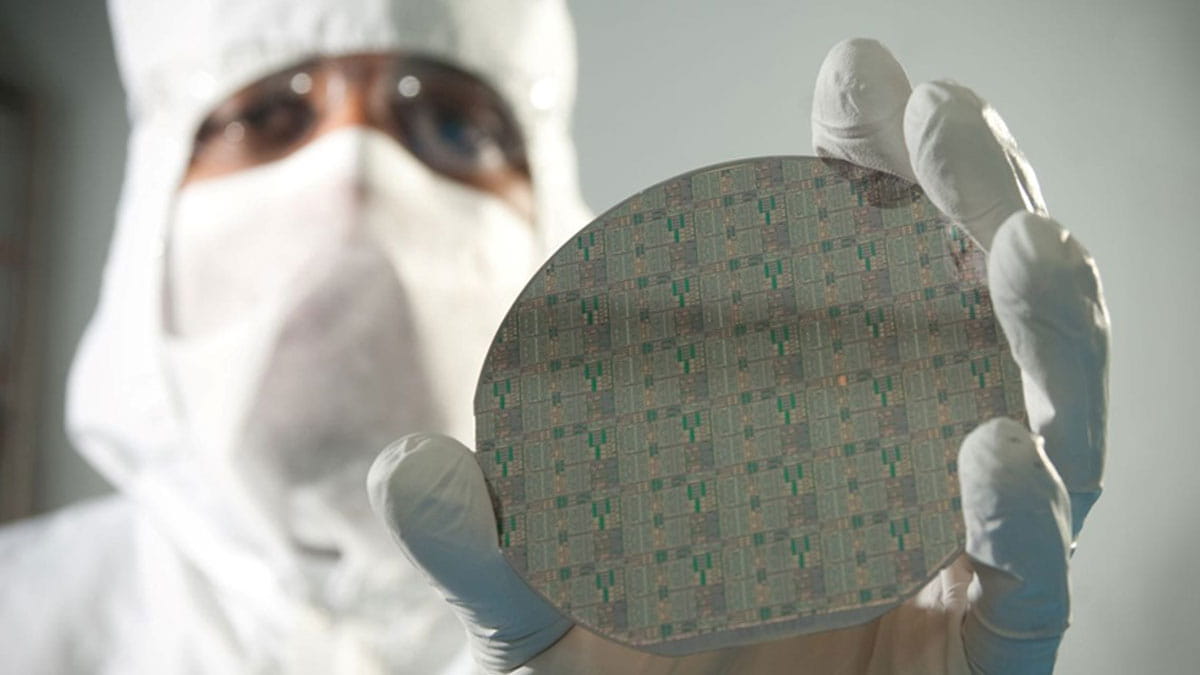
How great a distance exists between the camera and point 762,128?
1.33 metres

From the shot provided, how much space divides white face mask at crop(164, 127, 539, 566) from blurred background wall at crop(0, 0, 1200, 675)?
207 mm

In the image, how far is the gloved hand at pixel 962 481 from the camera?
0.70m

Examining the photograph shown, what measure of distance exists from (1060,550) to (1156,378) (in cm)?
55

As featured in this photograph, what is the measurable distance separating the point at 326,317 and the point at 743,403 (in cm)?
83

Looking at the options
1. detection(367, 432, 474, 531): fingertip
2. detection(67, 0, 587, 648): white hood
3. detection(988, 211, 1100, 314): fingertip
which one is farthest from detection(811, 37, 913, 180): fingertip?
detection(67, 0, 587, 648): white hood

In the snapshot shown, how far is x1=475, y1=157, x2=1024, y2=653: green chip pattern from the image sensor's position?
2.25 ft

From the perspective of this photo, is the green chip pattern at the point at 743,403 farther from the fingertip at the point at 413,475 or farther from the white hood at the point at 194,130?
the white hood at the point at 194,130

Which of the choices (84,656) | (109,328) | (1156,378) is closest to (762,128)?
(1156,378)

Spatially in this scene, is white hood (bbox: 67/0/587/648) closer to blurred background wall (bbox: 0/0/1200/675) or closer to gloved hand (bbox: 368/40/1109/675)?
blurred background wall (bbox: 0/0/1200/675)

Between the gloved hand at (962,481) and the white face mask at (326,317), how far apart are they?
617 millimetres

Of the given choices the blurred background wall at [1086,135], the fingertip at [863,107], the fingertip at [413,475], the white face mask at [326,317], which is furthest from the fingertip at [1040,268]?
the white face mask at [326,317]

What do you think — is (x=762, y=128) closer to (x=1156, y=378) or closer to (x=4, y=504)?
(x=1156, y=378)

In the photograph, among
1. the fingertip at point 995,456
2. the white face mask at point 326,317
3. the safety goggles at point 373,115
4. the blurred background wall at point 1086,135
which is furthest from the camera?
the safety goggles at point 373,115

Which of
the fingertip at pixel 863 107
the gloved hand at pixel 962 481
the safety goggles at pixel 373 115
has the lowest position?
the gloved hand at pixel 962 481
